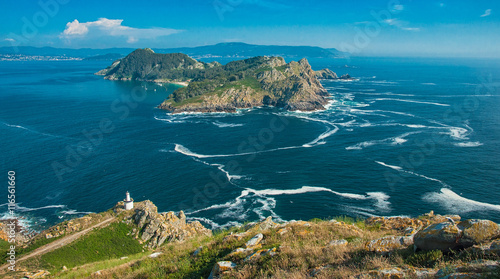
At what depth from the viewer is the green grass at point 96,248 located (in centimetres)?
3158

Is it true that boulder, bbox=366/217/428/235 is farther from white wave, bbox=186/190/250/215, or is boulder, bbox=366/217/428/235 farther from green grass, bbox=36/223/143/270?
white wave, bbox=186/190/250/215

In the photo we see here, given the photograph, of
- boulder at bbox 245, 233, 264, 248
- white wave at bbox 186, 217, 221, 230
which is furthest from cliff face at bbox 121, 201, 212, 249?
boulder at bbox 245, 233, 264, 248

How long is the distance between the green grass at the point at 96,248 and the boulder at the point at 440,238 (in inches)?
1276

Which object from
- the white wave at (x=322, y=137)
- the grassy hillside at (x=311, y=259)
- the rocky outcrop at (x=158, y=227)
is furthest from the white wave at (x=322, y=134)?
the grassy hillside at (x=311, y=259)

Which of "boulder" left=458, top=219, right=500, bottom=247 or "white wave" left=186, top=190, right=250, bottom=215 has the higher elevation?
"boulder" left=458, top=219, right=500, bottom=247

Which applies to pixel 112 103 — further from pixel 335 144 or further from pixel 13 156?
pixel 335 144

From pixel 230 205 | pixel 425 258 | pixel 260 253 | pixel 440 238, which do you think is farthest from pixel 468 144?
pixel 260 253

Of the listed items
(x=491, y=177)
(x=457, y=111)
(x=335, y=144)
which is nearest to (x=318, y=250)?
(x=491, y=177)

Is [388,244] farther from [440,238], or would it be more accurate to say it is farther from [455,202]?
[455,202]

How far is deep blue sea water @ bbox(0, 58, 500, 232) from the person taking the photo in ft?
180

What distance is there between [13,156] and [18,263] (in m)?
61.6

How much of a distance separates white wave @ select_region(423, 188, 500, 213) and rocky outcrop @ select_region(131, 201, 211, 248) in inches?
1628

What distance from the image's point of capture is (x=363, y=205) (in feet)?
175

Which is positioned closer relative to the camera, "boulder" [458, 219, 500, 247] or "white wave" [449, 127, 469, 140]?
"boulder" [458, 219, 500, 247]
